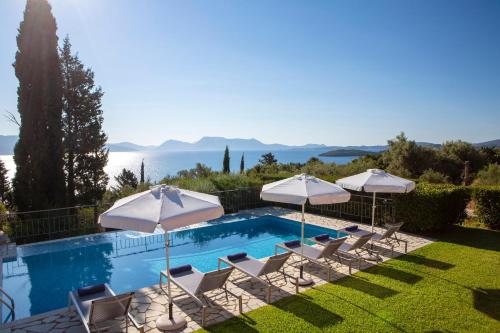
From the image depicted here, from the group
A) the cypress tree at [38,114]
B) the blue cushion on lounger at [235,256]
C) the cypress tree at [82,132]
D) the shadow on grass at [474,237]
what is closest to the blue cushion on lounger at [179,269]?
the blue cushion on lounger at [235,256]

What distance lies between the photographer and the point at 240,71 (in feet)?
63.9

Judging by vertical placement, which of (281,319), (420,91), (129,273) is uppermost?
(420,91)

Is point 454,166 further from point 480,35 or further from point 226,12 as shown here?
point 226,12

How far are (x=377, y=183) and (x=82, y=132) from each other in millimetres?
18275

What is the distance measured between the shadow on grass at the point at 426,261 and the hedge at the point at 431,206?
2.65m

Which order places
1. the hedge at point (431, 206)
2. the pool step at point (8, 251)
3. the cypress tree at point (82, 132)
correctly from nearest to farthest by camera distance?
the pool step at point (8, 251) → the hedge at point (431, 206) → the cypress tree at point (82, 132)

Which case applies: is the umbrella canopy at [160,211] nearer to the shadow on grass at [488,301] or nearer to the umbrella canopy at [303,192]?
the umbrella canopy at [303,192]

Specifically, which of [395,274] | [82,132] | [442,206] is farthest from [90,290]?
[82,132]

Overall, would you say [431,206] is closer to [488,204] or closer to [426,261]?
[488,204]

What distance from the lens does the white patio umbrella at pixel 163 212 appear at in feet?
15.2

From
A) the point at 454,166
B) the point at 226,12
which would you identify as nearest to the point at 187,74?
the point at 226,12

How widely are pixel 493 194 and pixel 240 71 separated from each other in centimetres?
1433

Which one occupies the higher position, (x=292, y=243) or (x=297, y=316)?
(x=292, y=243)

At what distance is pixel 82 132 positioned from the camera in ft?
65.3
